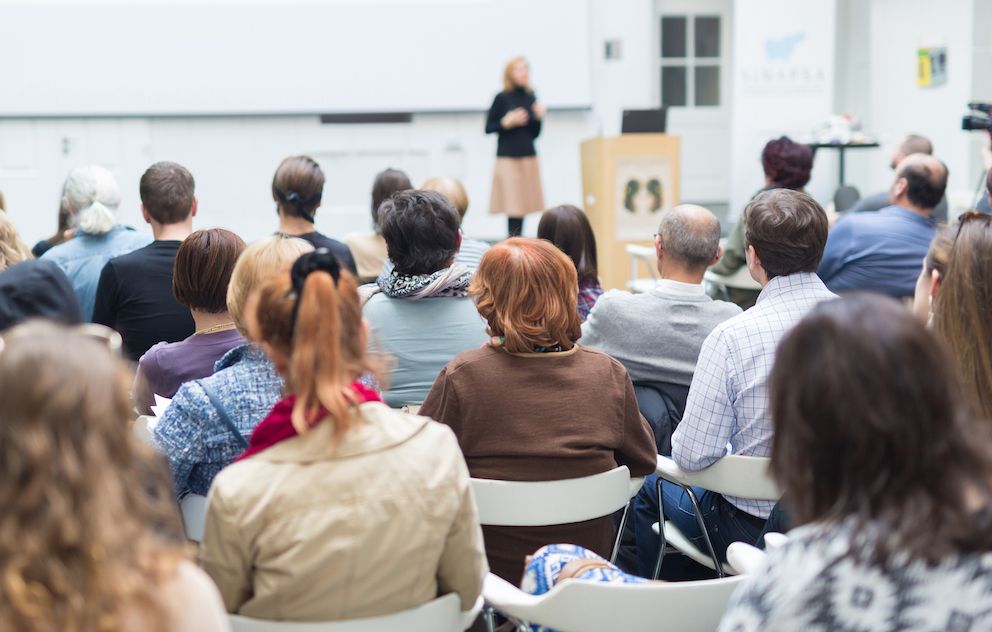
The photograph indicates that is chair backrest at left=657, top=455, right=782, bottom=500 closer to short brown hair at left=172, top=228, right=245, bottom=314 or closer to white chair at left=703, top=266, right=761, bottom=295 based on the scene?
short brown hair at left=172, top=228, right=245, bottom=314

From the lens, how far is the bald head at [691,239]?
3.12 m

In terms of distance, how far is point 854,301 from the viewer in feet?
4.28

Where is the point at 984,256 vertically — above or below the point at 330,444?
above

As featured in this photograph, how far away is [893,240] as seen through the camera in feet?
13.8

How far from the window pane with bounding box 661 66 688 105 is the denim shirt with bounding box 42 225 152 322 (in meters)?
6.10

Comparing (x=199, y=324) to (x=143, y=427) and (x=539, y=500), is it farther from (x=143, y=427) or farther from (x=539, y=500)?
(x=539, y=500)

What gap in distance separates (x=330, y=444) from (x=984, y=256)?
1356 mm

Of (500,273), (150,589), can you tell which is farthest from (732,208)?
(150,589)

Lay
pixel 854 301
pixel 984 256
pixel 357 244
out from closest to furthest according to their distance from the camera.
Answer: pixel 854 301, pixel 984 256, pixel 357 244

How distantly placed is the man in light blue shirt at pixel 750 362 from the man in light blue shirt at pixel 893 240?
5.43 ft

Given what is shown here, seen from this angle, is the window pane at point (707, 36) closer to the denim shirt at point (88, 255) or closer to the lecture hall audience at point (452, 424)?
the denim shirt at point (88, 255)

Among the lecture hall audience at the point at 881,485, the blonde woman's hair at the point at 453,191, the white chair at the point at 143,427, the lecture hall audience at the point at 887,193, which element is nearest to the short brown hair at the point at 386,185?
the blonde woman's hair at the point at 453,191

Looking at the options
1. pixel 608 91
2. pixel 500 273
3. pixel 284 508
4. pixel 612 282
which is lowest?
pixel 612 282

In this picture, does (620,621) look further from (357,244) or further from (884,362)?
(357,244)
